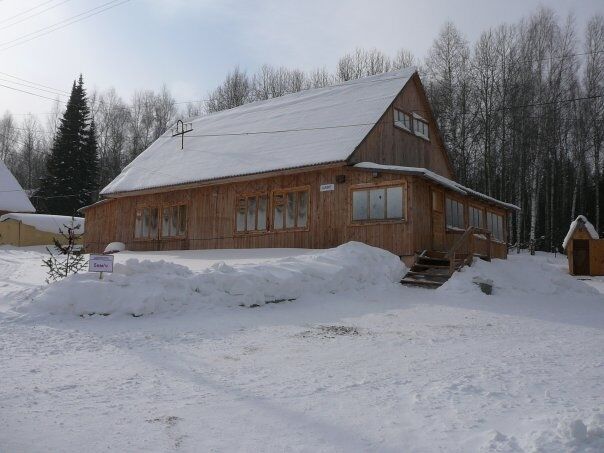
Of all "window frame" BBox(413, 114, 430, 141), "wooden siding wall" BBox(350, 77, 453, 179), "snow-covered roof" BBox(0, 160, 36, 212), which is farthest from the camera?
"snow-covered roof" BBox(0, 160, 36, 212)

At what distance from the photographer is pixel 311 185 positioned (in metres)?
17.4

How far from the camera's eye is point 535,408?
14.5 ft

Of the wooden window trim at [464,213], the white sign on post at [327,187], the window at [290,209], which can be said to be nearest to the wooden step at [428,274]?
the wooden window trim at [464,213]

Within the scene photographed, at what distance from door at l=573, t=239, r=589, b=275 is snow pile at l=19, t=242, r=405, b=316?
48.2 ft

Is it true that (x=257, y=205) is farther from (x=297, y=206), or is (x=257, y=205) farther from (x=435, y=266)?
(x=435, y=266)

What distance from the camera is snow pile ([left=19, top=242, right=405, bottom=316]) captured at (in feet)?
28.9

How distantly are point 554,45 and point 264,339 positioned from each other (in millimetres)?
34664

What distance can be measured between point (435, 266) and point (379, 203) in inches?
109

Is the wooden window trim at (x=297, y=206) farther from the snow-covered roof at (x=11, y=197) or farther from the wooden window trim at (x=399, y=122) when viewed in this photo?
the snow-covered roof at (x=11, y=197)

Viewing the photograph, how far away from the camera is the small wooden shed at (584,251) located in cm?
2367

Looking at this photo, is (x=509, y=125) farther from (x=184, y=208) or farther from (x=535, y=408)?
(x=535, y=408)

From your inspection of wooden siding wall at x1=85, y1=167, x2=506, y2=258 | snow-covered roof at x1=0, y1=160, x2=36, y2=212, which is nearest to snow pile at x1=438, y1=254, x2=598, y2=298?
wooden siding wall at x1=85, y1=167, x2=506, y2=258

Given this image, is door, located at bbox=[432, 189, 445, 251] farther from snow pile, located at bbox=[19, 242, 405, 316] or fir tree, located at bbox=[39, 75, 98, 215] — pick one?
fir tree, located at bbox=[39, 75, 98, 215]

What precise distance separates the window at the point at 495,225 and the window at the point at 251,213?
9.43 m
